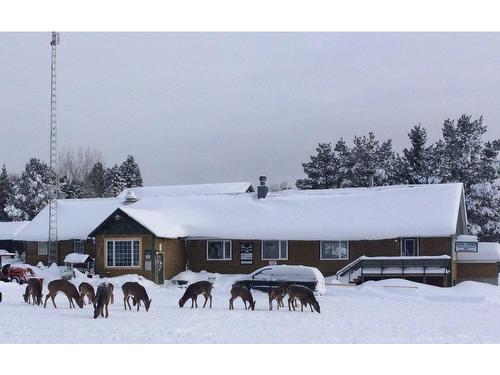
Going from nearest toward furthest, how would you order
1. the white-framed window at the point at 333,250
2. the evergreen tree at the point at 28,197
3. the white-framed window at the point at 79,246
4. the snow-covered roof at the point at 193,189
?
the white-framed window at the point at 333,250 → the white-framed window at the point at 79,246 → the snow-covered roof at the point at 193,189 → the evergreen tree at the point at 28,197

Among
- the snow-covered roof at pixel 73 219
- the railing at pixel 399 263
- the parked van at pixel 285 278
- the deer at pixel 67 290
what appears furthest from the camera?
the snow-covered roof at pixel 73 219

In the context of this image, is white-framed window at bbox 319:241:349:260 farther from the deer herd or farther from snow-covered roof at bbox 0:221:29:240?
snow-covered roof at bbox 0:221:29:240

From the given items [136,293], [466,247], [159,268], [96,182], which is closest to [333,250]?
[466,247]

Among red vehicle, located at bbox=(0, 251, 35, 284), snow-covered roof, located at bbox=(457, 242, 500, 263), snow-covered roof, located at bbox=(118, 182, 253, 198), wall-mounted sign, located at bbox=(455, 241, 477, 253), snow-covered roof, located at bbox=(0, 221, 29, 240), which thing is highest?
snow-covered roof, located at bbox=(118, 182, 253, 198)

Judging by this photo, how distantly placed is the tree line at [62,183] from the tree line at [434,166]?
26.0 meters

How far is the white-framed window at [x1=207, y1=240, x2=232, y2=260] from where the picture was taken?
37.5 meters

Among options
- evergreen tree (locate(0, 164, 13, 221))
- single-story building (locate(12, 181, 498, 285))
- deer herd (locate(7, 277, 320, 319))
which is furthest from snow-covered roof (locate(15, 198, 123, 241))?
evergreen tree (locate(0, 164, 13, 221))

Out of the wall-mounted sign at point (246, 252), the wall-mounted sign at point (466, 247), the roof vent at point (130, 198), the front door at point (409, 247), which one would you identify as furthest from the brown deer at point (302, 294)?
the roof vent at point (130, 198)

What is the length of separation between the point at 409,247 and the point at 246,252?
28.9 feet

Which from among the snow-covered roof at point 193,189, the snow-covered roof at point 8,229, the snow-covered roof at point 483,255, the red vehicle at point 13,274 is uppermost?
the snow-covered roof at point 193,189

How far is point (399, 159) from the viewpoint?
6150 cm

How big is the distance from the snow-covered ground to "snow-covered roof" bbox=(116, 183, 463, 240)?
20.1ft

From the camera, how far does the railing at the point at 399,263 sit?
32094mm

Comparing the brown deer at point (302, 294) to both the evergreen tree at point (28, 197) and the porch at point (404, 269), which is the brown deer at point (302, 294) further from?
the evergreen tree at point (28, 197)
